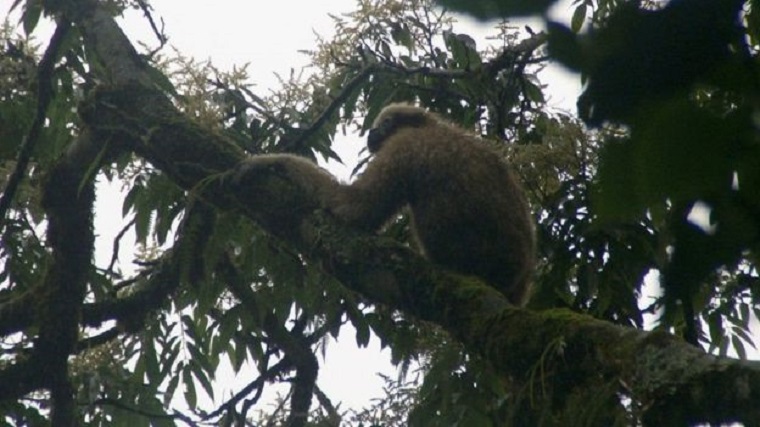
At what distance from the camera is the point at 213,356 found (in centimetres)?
633

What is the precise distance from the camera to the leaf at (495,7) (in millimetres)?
787

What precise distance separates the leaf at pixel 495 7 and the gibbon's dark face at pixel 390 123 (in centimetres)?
563

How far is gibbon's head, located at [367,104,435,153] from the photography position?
647 centimetres

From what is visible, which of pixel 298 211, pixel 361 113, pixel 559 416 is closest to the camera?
pixel 559 416

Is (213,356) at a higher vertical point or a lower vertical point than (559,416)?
higher

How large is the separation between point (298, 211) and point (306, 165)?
774mm

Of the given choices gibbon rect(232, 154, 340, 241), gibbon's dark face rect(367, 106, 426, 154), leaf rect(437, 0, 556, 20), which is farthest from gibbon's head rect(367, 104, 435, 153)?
leaf rect(437, 0, 556, 20)

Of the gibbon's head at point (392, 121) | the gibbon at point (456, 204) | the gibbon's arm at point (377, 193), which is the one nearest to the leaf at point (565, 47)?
the gibbon's arm at point (377, 193)

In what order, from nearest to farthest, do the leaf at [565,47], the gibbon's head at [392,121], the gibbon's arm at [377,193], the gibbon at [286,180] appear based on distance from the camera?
the leaf at [565,47], the gibbon at [286,180], the gibbon's arm at [377,193], the gibbon's head at [392,121]

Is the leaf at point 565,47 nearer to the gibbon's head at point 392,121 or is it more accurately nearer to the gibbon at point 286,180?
the gibbon at point 286,180

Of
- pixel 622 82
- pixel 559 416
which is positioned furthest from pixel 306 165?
pixel 622 82

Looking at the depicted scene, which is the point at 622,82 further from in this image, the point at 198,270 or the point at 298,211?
the point at 198,270

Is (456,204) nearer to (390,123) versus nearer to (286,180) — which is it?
(286,180)

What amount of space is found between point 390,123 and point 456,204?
1091 millimetres
